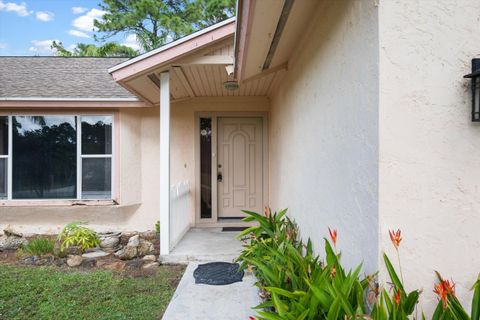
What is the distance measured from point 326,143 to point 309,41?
1215 mm

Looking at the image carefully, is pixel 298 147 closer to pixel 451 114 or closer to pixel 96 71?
pixel 451 114

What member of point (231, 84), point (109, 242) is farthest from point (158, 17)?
point (109, 242)

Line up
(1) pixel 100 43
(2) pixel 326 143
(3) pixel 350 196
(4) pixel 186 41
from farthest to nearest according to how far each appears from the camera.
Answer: (1) pixel 100 43 < (4) pixel 186 41 < (2) pixel 326 143 < (3) pixel 350 196

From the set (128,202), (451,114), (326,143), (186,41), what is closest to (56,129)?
(128,202)

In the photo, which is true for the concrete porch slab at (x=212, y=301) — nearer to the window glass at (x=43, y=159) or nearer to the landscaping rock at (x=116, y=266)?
the landscaping rock at (x=116, y=266)

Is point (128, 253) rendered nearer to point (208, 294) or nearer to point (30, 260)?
point (30, 260)

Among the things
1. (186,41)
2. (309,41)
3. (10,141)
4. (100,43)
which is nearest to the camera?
(309,41)

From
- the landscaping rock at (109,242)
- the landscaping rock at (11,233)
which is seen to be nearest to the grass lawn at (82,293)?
the landscaping rock at (109,242)

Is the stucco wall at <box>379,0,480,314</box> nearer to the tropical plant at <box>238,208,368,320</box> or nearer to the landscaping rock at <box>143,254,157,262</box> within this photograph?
the tropical plant at <box>238,208,368,320</box>

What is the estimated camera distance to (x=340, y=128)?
7.79 feet

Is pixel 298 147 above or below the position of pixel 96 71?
below

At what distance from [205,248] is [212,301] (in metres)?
1.78

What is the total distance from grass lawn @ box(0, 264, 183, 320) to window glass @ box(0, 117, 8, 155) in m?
2.78

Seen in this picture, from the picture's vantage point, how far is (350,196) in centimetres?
218
